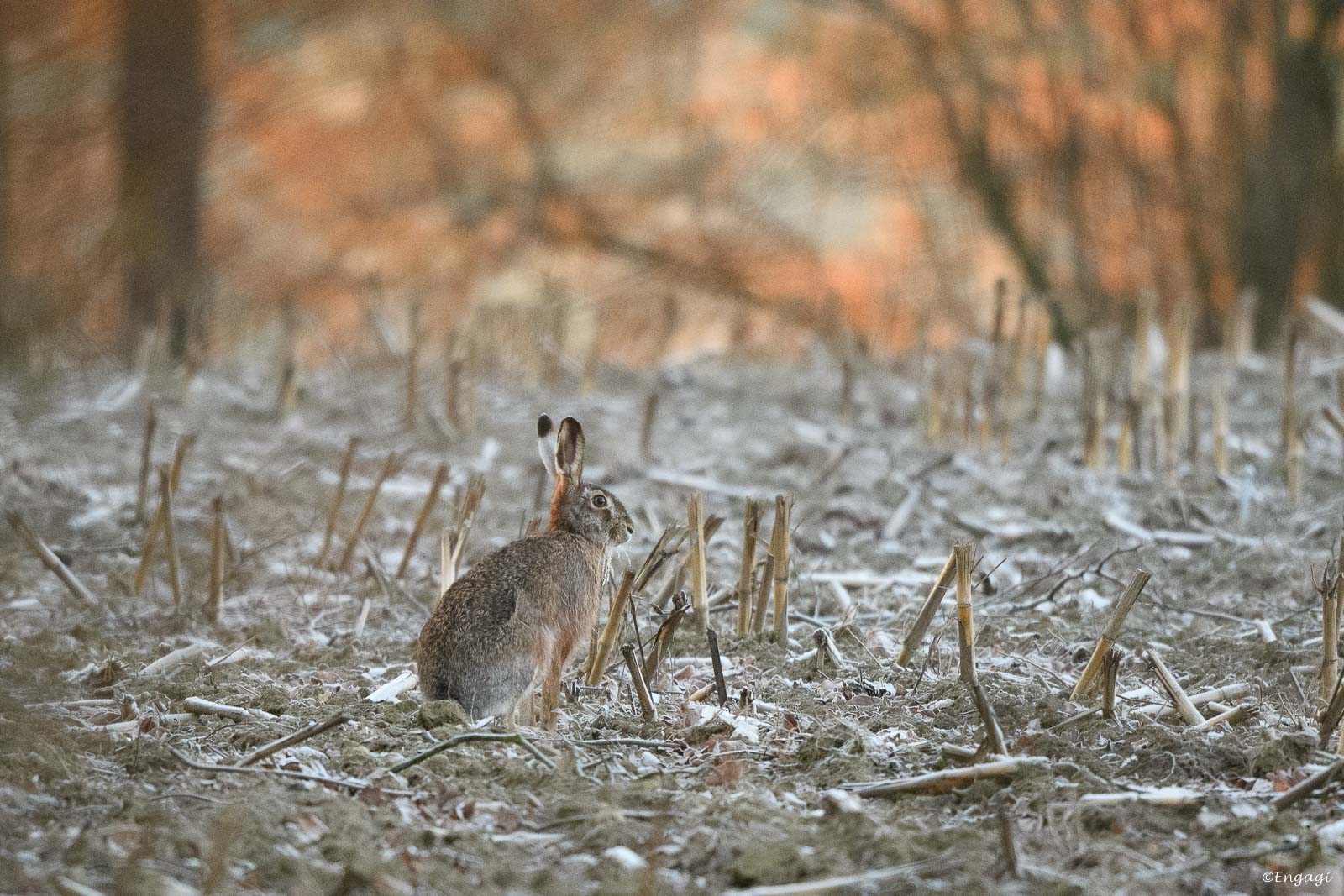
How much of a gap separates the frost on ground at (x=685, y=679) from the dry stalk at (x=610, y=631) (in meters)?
0.11

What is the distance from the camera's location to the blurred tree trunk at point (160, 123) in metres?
1.59

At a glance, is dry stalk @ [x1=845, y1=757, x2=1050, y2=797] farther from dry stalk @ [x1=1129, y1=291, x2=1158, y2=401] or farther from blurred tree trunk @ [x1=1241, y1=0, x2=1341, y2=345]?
blurred tree trunk @ [x1=1241, y1=0, x2=1341, y2=345]

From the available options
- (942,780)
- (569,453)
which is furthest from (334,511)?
(942,780)

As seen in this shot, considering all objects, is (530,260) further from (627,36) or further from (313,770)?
(313,770)

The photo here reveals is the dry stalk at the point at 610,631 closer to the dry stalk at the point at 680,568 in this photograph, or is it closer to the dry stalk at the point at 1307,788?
the dry stalk at the point at 680,568

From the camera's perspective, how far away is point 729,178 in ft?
42.6

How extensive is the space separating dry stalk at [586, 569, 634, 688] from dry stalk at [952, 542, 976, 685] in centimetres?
89

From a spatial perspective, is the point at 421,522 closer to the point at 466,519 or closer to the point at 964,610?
the point at 466,519

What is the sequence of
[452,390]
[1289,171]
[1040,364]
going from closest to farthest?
[452,390]
[1040,364]
[1289,171]

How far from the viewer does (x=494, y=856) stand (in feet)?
9.70

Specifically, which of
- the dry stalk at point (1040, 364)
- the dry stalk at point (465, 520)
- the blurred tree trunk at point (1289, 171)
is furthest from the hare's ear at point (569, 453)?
the blurred tree trunk at point (1289, 171)

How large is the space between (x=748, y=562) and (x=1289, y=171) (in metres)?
6.52

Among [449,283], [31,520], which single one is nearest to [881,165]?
[449,283]

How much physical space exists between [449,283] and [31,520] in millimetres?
8310
